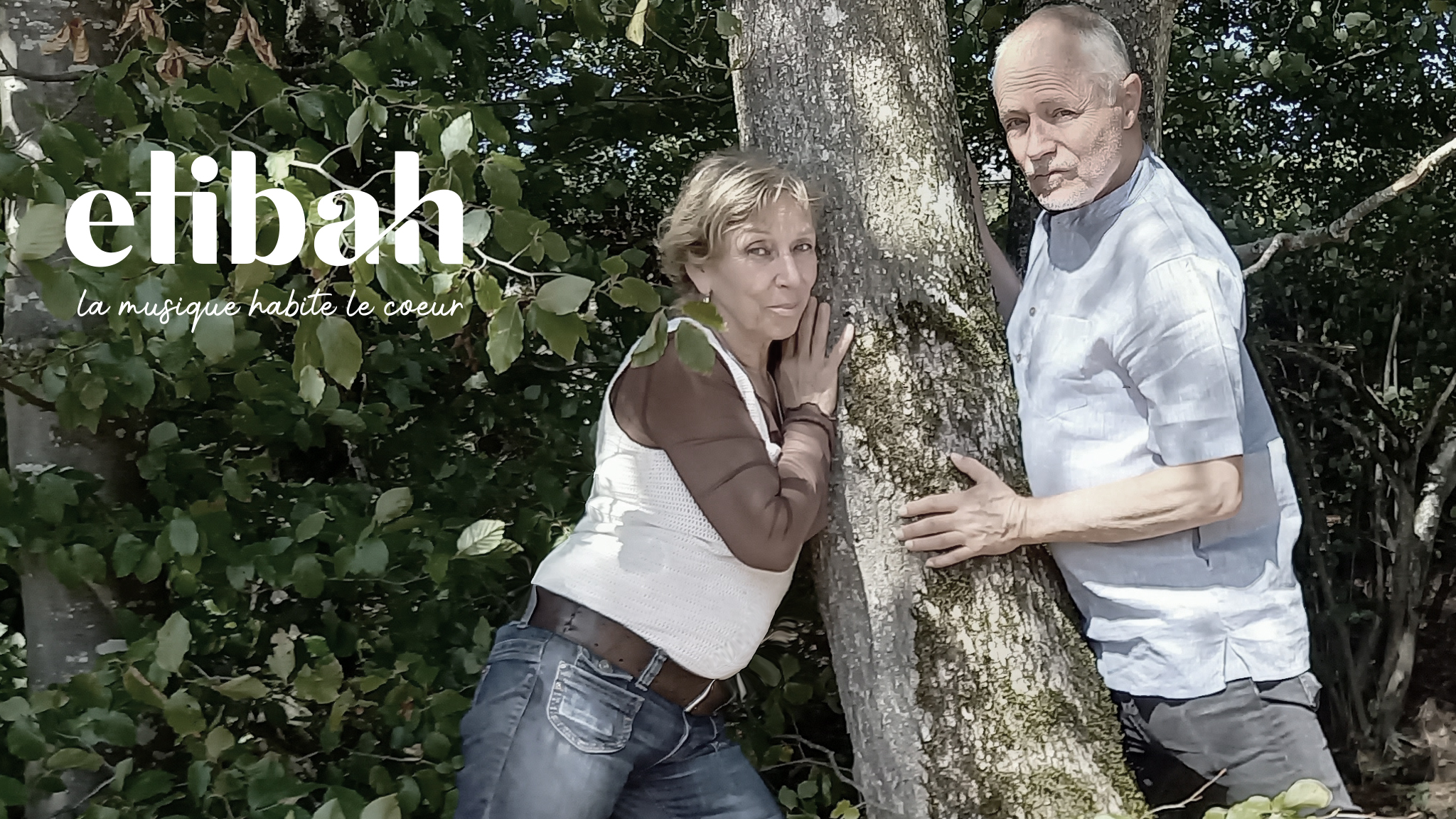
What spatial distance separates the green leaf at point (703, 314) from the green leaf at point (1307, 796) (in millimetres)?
759

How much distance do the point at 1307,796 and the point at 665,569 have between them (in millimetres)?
836

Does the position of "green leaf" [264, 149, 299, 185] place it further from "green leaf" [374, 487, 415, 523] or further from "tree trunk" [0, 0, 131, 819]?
"tree trunk" [0, 0, 131, 819]

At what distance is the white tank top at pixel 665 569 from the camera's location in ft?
5.31

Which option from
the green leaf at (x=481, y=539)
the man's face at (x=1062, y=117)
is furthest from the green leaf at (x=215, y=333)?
the man's face at (x=1062, y=117)

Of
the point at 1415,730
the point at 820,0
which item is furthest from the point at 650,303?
the point at 1415,730

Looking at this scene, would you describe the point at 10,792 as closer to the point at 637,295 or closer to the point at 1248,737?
the point at 637,295

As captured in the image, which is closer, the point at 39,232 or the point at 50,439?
the point at 39,232

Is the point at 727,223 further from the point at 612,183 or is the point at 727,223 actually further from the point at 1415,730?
the point at 1415,730

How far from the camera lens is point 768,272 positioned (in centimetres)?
163

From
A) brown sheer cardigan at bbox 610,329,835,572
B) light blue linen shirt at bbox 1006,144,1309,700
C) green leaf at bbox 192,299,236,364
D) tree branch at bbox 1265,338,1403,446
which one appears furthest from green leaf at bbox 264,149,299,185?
tree branch at bbox 1265,338,1403,446

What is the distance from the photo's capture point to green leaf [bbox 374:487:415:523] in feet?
6.43

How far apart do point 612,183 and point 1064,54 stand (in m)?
1.39

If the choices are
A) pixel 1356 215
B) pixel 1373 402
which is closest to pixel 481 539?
pixel 1356 215

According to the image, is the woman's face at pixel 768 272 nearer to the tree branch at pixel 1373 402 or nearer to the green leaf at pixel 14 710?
the green leaf at pixel 14 710
